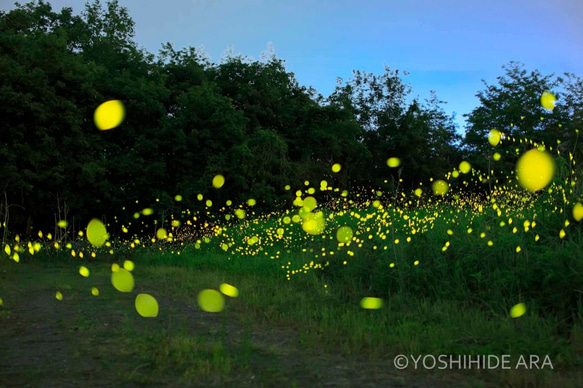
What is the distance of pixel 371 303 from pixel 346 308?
1.16ft

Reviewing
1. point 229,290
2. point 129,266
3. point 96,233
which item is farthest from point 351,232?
point 96,233

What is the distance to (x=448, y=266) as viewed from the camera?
6.21m

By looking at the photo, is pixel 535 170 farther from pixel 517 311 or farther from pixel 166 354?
pixel 166 354

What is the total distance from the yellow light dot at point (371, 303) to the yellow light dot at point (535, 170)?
128 inches

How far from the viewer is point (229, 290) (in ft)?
23.9

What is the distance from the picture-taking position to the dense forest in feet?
50.1

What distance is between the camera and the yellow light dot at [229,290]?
22.9 feet

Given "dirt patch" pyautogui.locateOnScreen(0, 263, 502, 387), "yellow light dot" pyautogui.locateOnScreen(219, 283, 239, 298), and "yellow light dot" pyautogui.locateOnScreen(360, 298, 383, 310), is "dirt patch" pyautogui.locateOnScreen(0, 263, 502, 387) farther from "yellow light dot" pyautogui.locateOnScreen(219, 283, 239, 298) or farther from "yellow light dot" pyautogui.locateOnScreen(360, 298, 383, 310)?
"yellow light dot" pyautogui.locateOnScreen(360, 298, 383, 310)

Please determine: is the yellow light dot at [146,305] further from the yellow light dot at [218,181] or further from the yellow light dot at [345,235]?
the yellow light dot at [218,181]

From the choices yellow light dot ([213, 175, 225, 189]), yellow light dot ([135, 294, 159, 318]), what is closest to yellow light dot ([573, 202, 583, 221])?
yellow light dot ([135, 294, 159, 318])

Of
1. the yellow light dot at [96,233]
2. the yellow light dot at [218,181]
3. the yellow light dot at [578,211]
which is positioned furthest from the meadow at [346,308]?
the yellow light dot at [218,181]

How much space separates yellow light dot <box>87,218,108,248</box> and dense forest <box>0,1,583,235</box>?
1.47 ft

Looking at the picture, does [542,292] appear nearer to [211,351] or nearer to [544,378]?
[544,378]

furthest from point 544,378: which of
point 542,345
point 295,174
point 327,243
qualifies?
point 295,174
